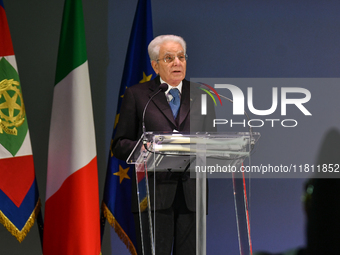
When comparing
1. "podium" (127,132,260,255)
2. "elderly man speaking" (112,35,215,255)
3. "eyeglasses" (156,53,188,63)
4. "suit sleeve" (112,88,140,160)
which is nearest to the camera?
"podium" (127,132,260,255)

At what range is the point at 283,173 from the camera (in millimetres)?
3387

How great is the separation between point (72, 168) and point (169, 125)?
3.05ft

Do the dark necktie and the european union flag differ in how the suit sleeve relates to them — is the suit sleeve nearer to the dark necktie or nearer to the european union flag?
the dark necktie

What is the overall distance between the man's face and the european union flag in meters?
0.71

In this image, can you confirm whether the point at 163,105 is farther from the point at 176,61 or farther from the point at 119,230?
the point at 119,230

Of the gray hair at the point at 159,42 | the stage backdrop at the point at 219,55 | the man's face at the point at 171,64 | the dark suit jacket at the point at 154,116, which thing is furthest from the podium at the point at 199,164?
the stage backdrop at the point at 219,55

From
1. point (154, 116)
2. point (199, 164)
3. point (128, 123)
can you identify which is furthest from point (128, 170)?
point (199, 164)

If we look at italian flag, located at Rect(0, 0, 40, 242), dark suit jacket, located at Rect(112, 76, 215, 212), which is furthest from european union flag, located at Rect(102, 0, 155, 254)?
dark suit jacket, located at Rect(112, 76, 215, 212)

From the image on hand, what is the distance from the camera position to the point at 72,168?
8.77 feet

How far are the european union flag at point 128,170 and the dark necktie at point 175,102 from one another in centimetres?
73

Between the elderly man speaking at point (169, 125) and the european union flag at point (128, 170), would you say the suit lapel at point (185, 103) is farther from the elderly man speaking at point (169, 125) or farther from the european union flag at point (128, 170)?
the european union flag at point (128, 170)

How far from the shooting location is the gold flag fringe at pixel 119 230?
275cm

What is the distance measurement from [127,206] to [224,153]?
1435 mm

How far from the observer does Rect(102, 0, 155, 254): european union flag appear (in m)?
2.81
